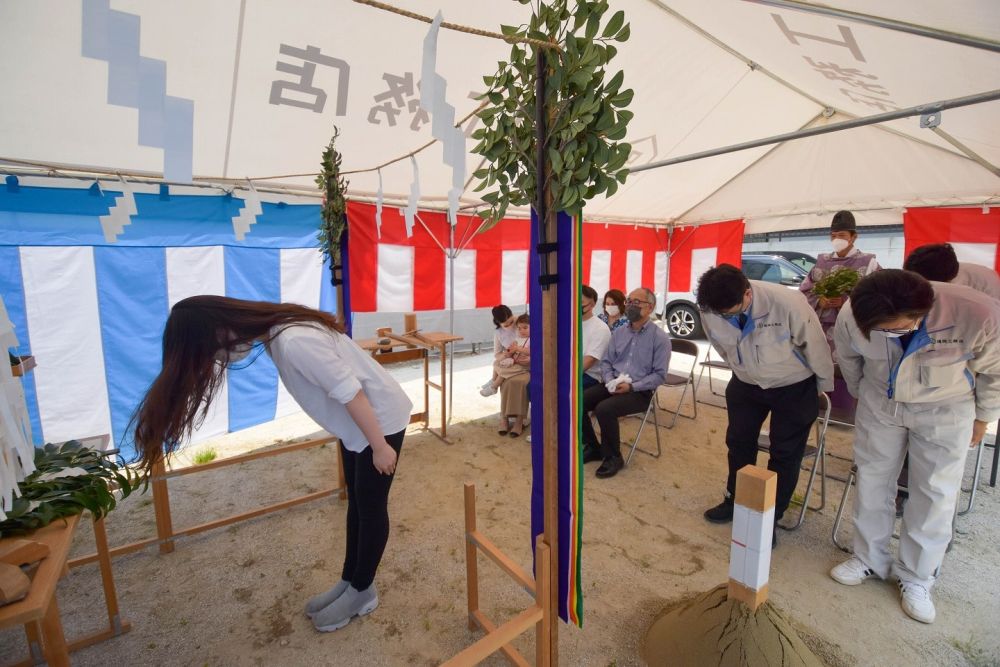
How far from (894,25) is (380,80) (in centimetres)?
280

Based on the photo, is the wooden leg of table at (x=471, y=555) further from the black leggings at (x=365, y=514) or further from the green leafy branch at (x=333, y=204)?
the green leafy branch at (x=333, y=204)

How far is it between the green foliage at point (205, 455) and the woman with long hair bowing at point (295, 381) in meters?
2.31

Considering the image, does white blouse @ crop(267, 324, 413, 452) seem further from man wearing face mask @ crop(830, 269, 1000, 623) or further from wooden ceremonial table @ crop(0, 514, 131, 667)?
man wearing face mask @ crop(830, 269, 1000, 623)

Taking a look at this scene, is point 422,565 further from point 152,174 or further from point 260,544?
point 152,174

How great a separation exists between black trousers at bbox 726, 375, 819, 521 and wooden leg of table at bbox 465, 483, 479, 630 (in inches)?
59.4

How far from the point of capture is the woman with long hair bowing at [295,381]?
1.43 meters

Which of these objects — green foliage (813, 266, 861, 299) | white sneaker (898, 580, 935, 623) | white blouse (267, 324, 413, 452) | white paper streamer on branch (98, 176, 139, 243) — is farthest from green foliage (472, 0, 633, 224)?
green foliage (813, 266, 861, 299)

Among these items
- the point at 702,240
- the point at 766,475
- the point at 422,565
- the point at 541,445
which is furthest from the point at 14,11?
the point at 702,240

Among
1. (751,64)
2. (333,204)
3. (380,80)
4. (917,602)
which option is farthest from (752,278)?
(333,204)

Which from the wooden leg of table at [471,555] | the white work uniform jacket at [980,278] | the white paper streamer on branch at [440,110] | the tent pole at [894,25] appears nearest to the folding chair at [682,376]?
the white work uniform jacket at [980,278]

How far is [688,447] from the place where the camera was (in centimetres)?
380

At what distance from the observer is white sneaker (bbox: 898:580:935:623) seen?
1.93 metres

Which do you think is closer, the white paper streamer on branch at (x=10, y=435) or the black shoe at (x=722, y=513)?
the white paper streamer on branch at (x=10, y=435)

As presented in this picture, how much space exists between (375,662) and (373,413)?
1020mm
